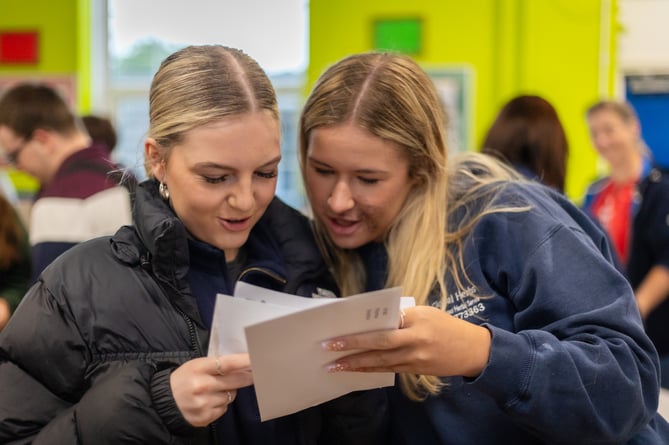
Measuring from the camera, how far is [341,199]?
1649 millimetres

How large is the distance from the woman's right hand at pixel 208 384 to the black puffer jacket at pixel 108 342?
25mm

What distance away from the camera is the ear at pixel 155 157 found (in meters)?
1.46

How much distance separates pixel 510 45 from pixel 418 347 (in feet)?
16.2

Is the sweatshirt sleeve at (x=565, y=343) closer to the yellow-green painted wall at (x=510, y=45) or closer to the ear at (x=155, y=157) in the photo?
the ear at (x=155, y=157)

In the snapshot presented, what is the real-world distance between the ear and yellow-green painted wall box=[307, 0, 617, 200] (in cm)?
450

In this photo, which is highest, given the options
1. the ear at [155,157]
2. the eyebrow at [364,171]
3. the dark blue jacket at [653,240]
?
the ear at [155,157]

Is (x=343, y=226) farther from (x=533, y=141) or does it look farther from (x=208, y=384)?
(x=533, y=141)

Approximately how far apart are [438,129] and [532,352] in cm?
Answer: 58

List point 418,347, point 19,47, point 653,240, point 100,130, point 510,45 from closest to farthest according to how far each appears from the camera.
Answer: point 418,347, point 653,240, point 100,130, point 510,45, point 19,47

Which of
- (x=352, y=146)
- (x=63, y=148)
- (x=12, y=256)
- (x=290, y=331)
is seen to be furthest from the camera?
(x=63, y=148)

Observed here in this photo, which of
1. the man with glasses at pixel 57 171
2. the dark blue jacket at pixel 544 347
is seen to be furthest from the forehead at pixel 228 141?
the man with glasses at pixel 57 171

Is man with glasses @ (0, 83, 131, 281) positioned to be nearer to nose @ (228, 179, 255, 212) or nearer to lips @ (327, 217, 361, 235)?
lips @ (327, 217, 361, 235)

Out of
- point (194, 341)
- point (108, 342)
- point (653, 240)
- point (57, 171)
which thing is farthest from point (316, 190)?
point (653, 240)

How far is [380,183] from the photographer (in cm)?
169
